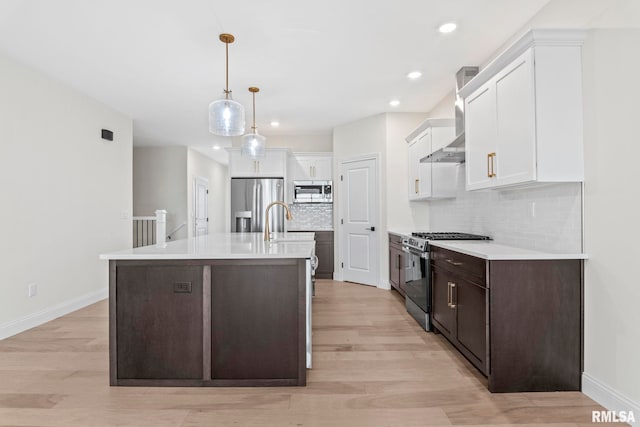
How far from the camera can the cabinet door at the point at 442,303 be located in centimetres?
292

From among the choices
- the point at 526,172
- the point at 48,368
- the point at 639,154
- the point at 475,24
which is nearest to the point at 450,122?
the point at 475,24

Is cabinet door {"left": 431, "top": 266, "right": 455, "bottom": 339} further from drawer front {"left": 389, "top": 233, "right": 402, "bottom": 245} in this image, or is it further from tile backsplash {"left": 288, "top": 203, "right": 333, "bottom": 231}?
tile backsplash {"left": 288, "top": 203, "right": 333, "bottom": 231}

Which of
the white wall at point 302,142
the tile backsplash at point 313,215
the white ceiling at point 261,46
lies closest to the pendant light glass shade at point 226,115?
the white ceiling at point 261,46

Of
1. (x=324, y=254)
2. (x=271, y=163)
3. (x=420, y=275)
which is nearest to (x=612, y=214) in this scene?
(x=420, y=275)

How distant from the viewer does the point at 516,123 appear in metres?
2.37

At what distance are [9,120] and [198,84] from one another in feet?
6.15

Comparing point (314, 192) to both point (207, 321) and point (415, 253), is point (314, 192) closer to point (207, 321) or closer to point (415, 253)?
point (415, 253)

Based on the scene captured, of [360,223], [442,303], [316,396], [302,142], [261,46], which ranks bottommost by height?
[316,396]

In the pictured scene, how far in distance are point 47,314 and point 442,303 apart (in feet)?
13.6

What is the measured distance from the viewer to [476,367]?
2479 millimetres

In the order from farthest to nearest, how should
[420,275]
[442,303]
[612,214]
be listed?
[420,275] < [442,303] < [612,214]

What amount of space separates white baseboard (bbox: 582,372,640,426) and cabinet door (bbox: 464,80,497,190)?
142cm

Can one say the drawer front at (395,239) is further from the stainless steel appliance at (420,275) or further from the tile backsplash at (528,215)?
the tile backsplash at (528,215)

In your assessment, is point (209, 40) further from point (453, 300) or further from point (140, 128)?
point (140, 128)
